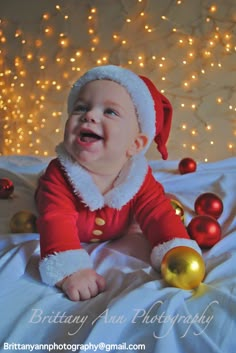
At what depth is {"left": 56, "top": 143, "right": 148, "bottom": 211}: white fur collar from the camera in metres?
0.89

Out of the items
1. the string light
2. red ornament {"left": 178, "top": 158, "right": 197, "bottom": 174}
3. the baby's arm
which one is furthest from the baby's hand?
the string light

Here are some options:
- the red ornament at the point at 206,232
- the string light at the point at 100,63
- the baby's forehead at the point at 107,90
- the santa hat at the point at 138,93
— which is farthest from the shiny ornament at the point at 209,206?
the string light at the point at 100,63

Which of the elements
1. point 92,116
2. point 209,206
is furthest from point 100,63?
point 92,116

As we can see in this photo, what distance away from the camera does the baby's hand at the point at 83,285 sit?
715 mm

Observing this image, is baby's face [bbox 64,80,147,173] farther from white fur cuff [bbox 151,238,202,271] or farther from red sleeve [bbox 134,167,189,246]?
white fur cuff [bbox 151,238,202,271]

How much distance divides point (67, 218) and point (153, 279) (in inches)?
8.7

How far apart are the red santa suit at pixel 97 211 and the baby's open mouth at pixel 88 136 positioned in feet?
0.23

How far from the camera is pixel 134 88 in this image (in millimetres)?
924

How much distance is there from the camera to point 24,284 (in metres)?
0.76

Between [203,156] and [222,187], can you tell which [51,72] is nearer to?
[203,156]

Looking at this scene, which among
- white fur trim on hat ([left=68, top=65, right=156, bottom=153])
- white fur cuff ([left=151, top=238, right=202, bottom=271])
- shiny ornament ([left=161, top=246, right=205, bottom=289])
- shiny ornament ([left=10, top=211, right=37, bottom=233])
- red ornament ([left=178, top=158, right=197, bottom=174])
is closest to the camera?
shiny ornament ([left=161, top=246, right=205, bottom=289])

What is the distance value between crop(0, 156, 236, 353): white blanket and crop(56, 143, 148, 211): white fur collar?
0.10 meters

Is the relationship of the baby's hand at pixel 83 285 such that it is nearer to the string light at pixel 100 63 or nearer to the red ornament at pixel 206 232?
the red ornament at pixel 206 232

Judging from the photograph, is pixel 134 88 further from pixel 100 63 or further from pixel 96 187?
pixel 100 63
